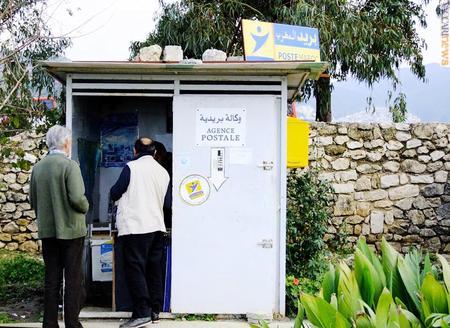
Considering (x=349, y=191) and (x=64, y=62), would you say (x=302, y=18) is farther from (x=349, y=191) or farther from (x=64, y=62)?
(x=64, y=62)

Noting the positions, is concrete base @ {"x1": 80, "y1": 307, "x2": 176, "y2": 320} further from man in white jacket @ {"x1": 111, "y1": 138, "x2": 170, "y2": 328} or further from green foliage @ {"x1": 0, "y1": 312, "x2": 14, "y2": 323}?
green foliage @ {"x1": 0, "y1": 312, "x2": 14, "y2": 323}

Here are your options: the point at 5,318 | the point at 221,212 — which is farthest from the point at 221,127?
the point at 5,318

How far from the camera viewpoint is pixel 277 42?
7203mm

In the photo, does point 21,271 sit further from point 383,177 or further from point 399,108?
point 399,108

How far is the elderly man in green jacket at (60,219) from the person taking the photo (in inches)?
201

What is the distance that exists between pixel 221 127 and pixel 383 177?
5019 millimetres

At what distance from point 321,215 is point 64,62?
3.39 metres

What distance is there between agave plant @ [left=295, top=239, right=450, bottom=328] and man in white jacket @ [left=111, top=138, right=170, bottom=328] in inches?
125

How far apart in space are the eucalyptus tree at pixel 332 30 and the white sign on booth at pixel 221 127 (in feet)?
19.3

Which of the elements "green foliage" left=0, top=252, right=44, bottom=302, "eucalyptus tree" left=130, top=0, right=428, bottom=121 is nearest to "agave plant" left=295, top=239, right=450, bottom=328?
"green foliage" left=0, top=252, right=44, bottom=302

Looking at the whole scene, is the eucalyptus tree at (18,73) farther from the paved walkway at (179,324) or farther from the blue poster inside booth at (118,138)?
the paved walkway at (179,324)

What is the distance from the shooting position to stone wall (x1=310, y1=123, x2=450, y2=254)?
10367mm

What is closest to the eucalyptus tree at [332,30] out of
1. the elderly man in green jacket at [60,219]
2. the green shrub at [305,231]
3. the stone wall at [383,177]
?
the stone wall at [383,177]

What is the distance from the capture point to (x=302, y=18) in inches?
468
